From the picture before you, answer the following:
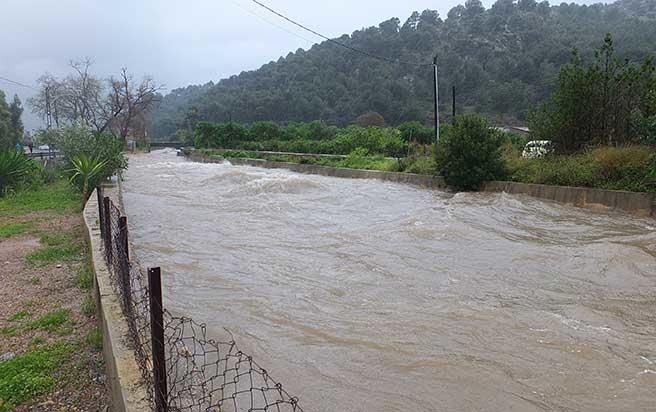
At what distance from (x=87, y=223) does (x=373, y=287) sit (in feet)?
15.8

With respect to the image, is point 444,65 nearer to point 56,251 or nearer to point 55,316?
point 56,251

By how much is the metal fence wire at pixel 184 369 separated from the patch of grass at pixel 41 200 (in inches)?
361

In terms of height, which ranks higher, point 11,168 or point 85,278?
point 11,168

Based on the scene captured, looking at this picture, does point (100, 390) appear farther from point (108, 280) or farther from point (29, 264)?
point (29, 264)

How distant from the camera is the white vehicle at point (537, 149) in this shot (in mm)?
15312

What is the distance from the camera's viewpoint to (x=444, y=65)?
60812 millimetres

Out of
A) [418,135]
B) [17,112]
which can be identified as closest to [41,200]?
[418,135]

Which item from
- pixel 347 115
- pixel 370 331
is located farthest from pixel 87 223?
pixel 347 115

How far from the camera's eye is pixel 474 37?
65875mm

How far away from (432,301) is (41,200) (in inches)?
478

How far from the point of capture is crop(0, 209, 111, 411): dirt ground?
3.62 metres

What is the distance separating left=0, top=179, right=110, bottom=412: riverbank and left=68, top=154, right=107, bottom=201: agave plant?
13.2ft

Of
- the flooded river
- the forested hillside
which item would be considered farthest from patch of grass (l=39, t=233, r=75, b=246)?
the forested hillside

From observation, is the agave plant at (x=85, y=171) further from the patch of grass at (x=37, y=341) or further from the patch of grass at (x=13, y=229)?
the patch of grass at (x=37, y=341)
